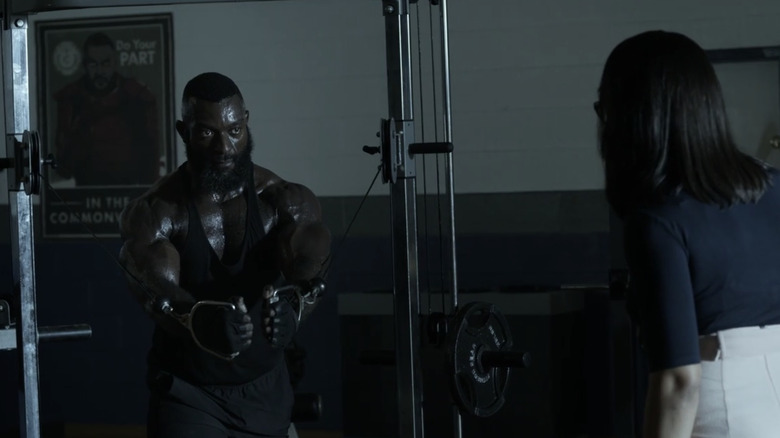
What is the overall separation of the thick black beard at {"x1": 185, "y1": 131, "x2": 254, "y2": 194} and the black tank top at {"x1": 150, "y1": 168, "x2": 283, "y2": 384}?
63 mm

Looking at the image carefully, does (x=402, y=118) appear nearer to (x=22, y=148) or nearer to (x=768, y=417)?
(x=22, y=148)

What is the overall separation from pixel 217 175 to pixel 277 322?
1.98 ft

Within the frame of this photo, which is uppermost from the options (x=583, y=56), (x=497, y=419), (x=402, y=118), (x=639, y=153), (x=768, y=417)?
(x=583, y=56)

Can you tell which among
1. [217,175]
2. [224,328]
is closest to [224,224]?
[217,175]

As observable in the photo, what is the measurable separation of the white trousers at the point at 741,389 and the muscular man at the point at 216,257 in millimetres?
1366

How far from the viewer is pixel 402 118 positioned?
2570 millimetres

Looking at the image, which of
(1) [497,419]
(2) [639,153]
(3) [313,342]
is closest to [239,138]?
(2) [639,153]

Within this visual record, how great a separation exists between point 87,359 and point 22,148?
10.9ft

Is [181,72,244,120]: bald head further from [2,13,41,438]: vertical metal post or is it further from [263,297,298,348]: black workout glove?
[263,297,298,348]: black workout glove

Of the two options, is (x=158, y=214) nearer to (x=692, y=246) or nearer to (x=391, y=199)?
(x=391, y=199)

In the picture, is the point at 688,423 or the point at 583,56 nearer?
the point at 688,423

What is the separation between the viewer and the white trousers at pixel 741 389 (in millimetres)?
1583

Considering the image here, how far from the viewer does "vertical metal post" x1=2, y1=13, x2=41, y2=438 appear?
262cm

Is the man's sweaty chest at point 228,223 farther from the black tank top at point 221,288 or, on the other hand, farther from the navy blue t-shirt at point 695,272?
the navy blue t-shirt at point 695,272
